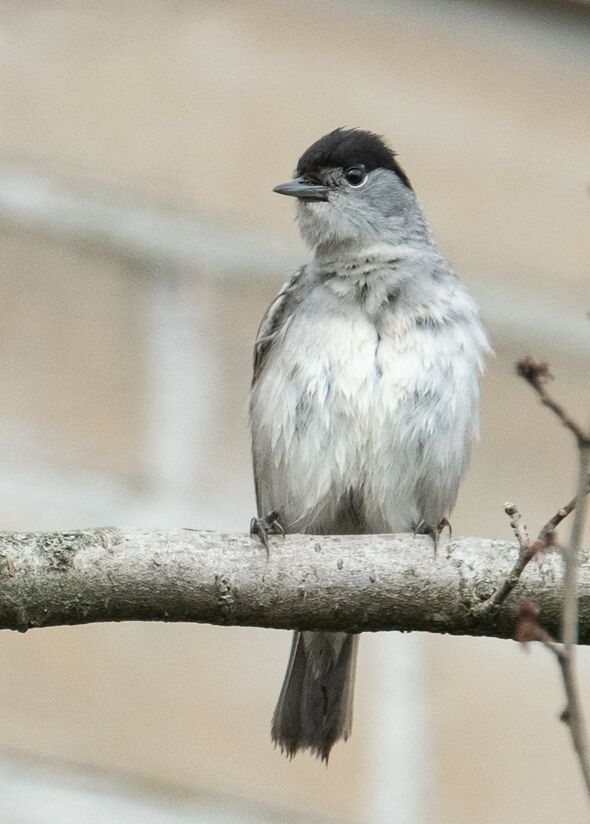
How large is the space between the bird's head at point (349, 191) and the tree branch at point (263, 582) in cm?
177

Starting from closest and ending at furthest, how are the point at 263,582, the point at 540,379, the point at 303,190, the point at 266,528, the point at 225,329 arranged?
the point at 540,379 < the point at 263,582 < the point at 266,528 < the point at 303,190 < the point at 225,329

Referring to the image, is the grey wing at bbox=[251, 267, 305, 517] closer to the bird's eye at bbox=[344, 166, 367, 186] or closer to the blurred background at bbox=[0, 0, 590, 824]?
the bird's eye at bbox=[344, 166, 367, 186]

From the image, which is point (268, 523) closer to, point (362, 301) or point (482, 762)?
point (362, 301)

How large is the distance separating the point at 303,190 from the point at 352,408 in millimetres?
931

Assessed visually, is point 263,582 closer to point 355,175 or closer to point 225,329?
point 355,175

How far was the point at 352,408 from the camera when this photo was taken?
3.97m

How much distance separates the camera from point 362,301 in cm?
415

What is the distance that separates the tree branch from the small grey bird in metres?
0.85

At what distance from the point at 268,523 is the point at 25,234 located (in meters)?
1.93

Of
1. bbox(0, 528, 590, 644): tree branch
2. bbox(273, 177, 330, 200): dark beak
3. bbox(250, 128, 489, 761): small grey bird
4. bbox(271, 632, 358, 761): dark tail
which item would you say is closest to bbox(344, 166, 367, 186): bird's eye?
bbox(273, 177, 330, 200): dark beak

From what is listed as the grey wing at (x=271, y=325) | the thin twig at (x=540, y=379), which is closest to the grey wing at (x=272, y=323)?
the grey wing at (x=271, y=325)

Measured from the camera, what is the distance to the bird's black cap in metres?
4.75

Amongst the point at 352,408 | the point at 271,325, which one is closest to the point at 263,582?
the point at 352,408

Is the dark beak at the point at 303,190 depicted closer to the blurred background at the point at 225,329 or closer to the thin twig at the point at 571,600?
the blurred background at the point at 225,329
